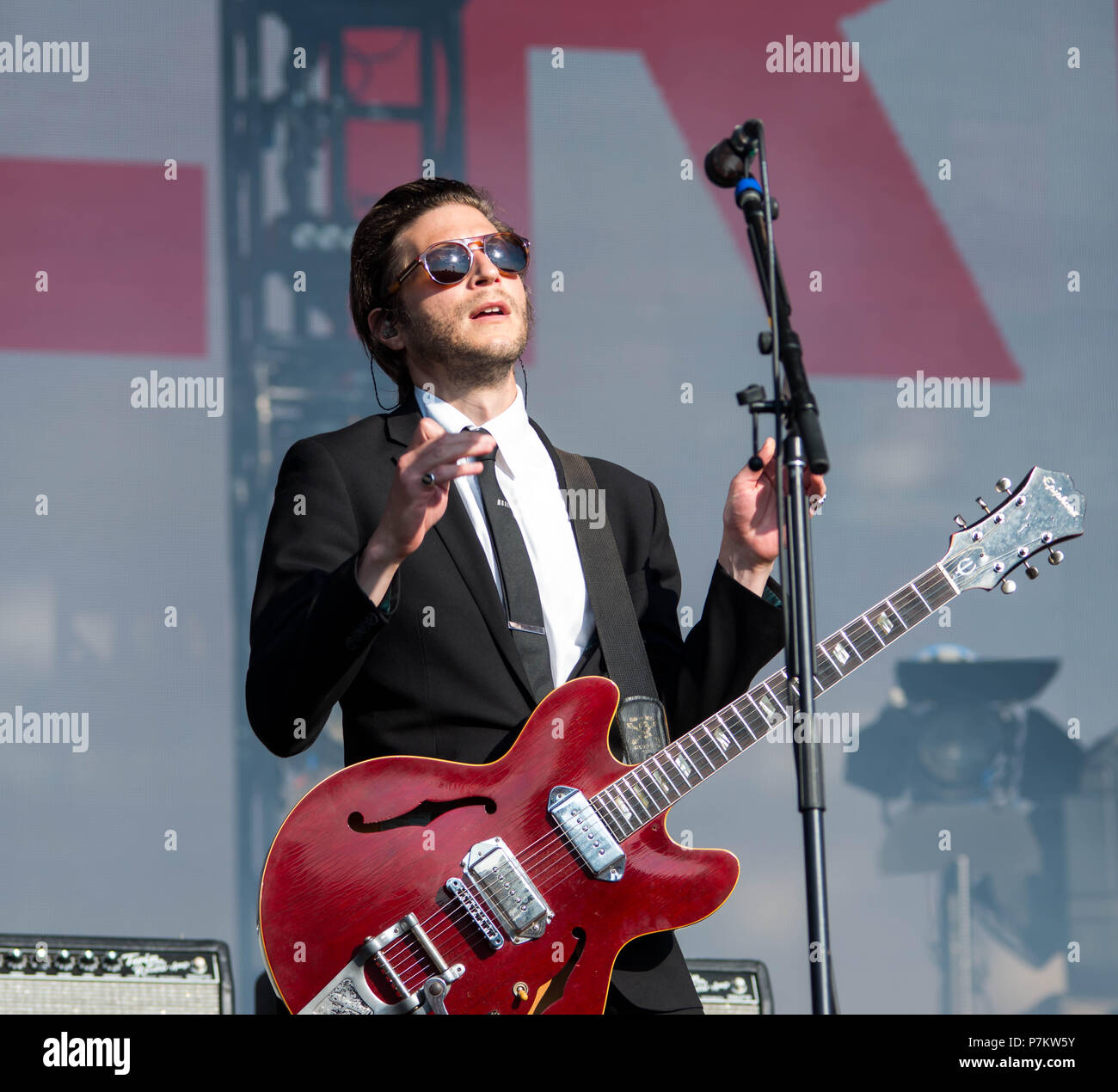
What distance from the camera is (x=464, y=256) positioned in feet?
8.56

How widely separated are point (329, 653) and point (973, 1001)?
4.38m

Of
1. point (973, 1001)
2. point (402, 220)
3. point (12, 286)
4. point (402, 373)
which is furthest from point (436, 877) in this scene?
point (973, 1001)

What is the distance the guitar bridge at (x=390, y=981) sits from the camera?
213cm

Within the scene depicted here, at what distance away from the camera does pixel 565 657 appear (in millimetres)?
2430

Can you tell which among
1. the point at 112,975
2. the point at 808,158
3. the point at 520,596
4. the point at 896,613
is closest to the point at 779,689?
the point at 896,613

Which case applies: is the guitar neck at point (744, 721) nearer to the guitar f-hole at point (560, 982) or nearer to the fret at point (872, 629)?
the fret at point (872, 629)

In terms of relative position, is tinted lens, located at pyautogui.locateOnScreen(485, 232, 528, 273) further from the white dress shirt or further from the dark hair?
the white dress shirt

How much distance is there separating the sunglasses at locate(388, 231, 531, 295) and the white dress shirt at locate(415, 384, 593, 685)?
0.24 m

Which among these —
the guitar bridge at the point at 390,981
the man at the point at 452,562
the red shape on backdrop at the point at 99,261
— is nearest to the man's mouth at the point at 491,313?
the man at the point at 452,562

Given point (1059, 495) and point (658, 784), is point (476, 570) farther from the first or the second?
point (1059, 495)

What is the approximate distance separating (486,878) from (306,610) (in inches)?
21.1

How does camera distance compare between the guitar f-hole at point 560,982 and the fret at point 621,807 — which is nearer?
the guitar f-hole at point 560,982

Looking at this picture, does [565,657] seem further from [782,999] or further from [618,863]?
[782,999]

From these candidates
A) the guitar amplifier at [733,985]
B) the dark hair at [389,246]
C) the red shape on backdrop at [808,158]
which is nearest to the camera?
the dark hair at [389,246]
